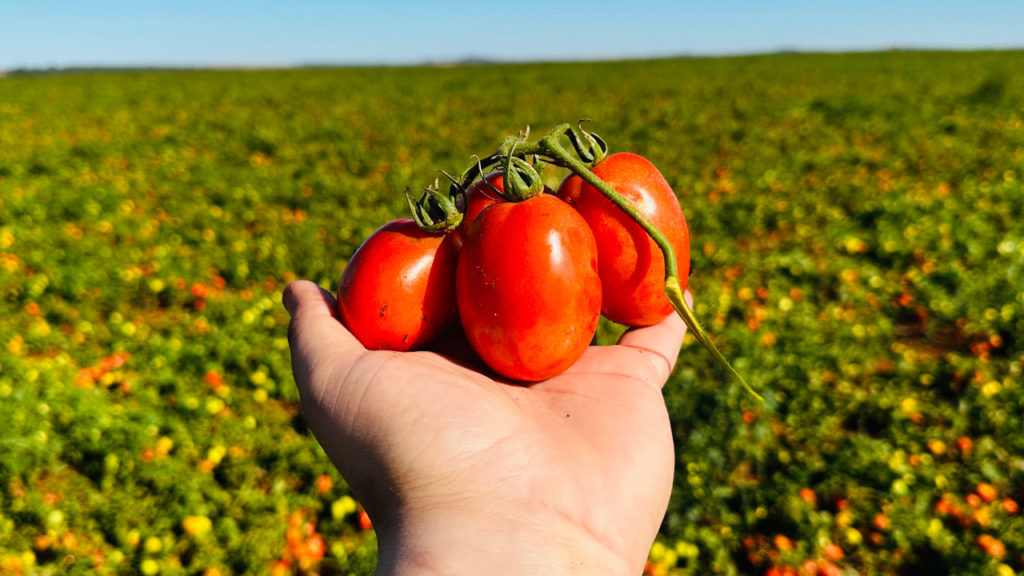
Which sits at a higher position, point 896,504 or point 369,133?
point 369,133

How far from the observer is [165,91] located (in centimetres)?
2425

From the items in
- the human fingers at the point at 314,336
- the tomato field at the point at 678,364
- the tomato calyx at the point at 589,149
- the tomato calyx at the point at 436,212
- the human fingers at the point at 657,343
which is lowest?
the tomato field at the point at 678,364

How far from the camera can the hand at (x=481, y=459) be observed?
5.14ft

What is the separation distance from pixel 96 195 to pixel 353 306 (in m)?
6.94

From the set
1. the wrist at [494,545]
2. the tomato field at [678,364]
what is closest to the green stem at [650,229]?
the wrist at [494,545]

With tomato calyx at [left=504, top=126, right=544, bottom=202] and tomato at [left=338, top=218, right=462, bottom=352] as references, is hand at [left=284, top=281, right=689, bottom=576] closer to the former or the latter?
tomato at [left=338, top=218, right=462, bottom=352]

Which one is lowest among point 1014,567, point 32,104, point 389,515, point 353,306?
point 1014,567

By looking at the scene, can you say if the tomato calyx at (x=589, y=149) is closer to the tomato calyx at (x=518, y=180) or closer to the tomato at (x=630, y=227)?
the tomato at (x=630, y=227)

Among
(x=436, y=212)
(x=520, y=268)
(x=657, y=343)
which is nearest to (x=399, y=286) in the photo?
(x=436, y=212)

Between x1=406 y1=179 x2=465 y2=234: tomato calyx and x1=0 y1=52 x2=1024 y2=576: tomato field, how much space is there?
1.76 meters

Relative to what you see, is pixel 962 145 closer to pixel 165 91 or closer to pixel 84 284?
pixel 84 284

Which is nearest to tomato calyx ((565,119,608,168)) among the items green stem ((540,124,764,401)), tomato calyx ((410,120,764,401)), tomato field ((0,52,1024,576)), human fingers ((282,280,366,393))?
tomato calyx ((410,120,764,401))

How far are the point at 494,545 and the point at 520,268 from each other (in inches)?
29.8

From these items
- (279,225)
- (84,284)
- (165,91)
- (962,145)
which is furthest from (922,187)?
(165,91)
